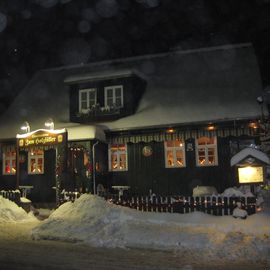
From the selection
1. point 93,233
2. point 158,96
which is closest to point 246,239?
point 93,233

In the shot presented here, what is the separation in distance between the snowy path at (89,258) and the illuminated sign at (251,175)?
6586 mm

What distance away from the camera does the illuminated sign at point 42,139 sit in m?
18.3

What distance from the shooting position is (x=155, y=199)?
51.3 ft

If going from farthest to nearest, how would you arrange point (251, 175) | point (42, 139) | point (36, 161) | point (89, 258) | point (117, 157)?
1. point (36, 161)
2. point (117, 157)
3. point (42, 139)
4. point (251, 175)
5. point (89, 258)

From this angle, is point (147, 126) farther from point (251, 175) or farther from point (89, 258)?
point (89, 258)

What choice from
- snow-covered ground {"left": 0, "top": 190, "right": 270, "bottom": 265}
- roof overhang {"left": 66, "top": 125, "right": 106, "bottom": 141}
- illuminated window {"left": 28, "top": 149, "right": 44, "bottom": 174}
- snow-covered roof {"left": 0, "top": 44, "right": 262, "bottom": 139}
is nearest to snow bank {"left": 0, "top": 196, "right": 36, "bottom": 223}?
snow-covered ground {"left": 0, "top": 190, "right": 270, "bottom": 265}

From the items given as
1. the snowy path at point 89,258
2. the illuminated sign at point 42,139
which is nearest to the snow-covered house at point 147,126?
the illuminated sign at point 42,139

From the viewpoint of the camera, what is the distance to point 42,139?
1864cm

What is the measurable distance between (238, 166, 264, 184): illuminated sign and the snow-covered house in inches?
119

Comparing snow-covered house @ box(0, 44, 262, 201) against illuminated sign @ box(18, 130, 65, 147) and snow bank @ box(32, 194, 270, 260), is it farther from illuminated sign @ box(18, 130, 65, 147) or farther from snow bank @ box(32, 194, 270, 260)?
snow bank @ box(32, 194, 270, 260)

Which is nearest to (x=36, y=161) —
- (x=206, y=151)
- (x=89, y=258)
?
(x=206, y=151)

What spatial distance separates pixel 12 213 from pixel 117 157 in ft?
22.8

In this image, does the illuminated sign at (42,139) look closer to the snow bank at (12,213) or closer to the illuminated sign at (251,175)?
the snow bank at (12,213)

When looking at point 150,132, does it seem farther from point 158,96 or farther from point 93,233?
point 93,233
